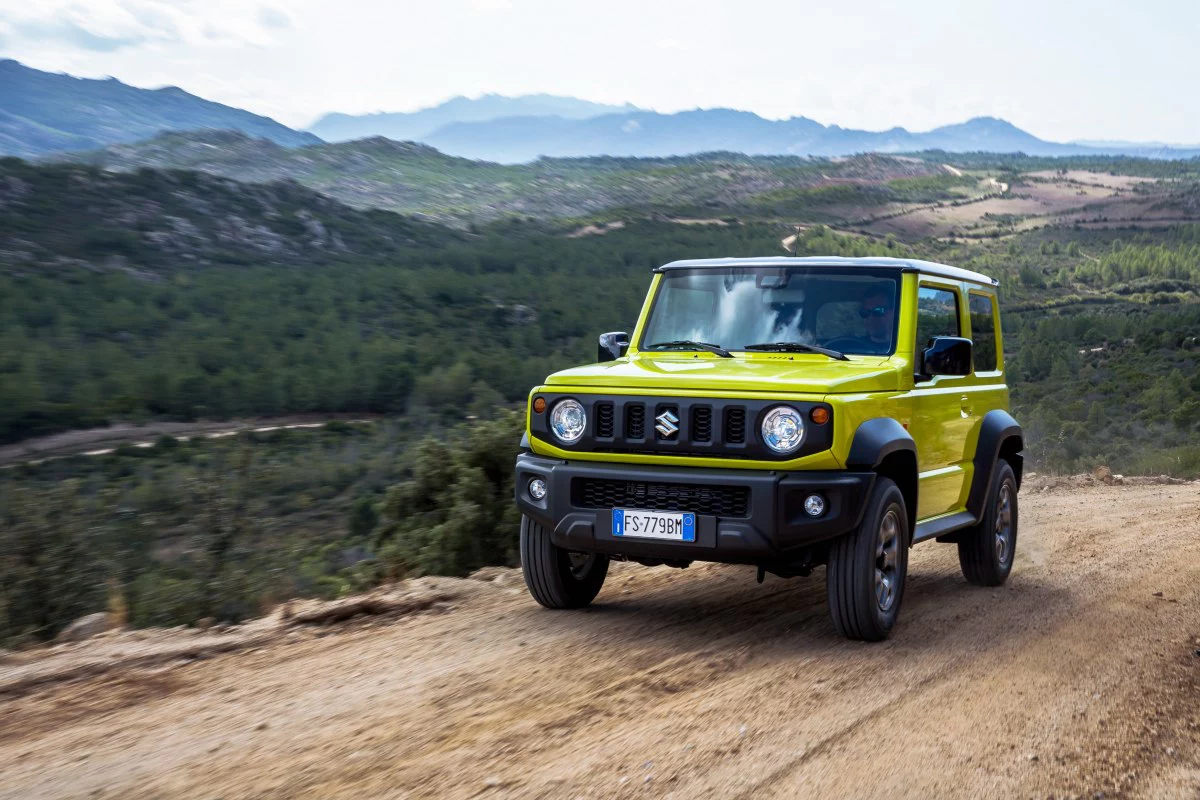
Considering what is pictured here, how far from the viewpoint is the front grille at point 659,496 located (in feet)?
18.2

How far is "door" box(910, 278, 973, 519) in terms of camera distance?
6.52m

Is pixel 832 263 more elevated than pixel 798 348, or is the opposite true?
pixel 832 263

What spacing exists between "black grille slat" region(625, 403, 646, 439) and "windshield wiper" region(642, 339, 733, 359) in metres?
0.92

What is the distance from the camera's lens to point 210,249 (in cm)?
4741

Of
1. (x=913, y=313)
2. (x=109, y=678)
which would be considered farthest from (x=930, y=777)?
(x=109, y=678)

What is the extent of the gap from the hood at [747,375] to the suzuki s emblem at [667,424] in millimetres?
143

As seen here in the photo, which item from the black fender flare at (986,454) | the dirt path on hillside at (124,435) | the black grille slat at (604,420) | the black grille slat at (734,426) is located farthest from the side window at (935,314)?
the dirt path on hillside at (124,435)

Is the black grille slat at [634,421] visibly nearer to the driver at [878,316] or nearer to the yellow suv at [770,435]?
the yellow suv at [770,435]

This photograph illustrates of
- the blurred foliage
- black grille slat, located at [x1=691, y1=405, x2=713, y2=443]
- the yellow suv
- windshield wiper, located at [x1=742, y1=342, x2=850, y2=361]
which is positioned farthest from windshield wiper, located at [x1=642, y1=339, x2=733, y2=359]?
the blurred foliage

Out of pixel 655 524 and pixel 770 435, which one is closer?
pixel 770 435

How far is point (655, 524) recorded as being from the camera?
567 cm

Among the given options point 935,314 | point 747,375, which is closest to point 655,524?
point 747,375

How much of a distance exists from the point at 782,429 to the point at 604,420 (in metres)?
0.91

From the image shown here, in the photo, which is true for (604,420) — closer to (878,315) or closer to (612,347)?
(612,347)
